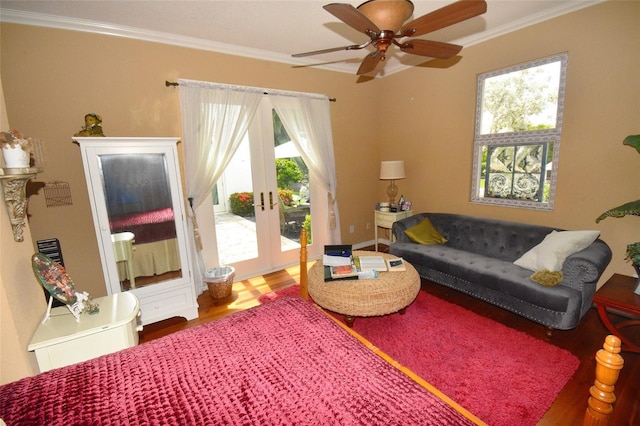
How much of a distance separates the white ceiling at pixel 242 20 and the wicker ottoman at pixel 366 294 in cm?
242

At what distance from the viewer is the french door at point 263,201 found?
11.8ft

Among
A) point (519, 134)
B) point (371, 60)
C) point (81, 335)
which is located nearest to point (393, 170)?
point (519, 134)

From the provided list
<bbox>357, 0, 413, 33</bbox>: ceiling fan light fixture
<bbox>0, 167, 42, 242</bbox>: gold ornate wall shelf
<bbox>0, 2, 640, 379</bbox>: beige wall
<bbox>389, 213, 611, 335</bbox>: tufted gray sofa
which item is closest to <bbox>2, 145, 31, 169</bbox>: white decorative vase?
<bbox>0, 167, 42, 242</bbox>: gold ornate wall shelf

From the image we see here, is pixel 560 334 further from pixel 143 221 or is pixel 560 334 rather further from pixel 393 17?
pixel 143 221

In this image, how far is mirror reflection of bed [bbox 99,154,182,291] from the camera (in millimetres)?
2455

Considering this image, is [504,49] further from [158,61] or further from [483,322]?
[158,61]

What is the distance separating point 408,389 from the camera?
3.62ft

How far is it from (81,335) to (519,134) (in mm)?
4276

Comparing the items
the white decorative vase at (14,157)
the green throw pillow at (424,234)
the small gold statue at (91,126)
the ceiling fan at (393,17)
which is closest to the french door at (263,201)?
the small gold statue at (91,126)

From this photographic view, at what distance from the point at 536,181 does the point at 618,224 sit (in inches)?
30.5

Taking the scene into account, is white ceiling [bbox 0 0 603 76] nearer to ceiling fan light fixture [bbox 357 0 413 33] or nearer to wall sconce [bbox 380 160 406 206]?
ceiling fan light fixture [bbox 357 0 413 33]

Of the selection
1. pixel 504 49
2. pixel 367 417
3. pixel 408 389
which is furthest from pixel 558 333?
pixel 504 49

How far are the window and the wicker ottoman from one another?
1800 mm

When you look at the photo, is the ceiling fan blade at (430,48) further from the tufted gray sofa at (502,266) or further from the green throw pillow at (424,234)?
the green throw pillow at (424,234)
